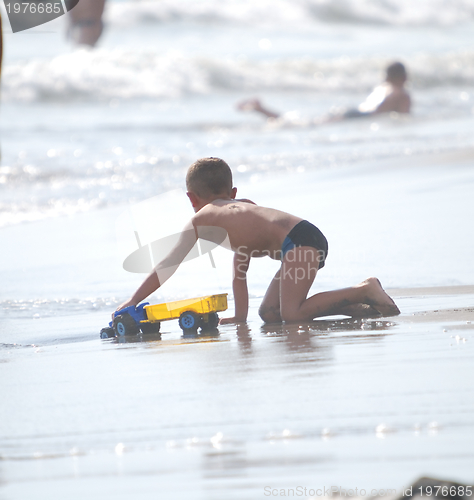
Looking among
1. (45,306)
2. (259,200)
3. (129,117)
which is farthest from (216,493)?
(129,117)

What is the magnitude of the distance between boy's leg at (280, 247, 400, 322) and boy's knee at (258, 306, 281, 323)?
0.08 meters

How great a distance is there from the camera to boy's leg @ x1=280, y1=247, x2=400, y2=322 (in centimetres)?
398

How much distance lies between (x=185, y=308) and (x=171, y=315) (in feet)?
0.27

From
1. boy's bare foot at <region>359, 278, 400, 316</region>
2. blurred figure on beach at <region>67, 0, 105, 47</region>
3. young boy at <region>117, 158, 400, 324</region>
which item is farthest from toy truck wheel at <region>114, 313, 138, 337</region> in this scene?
blurred figure on beach at <region>67, 0, 105, 47</region>

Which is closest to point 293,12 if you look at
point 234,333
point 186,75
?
point 186,75

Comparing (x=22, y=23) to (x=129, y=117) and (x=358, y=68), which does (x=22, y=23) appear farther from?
(x=358, y=68)

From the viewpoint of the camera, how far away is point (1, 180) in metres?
10.4

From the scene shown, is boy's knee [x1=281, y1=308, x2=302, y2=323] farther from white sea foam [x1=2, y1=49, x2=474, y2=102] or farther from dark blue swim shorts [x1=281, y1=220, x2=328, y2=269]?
white sea foam [x1=2, y1=49, x2=474, y2=102]

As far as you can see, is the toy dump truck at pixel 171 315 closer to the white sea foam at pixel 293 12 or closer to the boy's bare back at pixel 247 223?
the boy's bare back at pixel 247 223

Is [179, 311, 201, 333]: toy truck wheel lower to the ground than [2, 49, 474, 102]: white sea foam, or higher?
lower

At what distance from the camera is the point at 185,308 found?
384 cm

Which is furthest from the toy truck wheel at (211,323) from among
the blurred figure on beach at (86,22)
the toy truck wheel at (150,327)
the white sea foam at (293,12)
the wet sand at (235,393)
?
the white sea foam at (293,12)

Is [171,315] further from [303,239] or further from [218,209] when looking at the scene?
[303,239]

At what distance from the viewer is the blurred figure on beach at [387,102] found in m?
14.5
